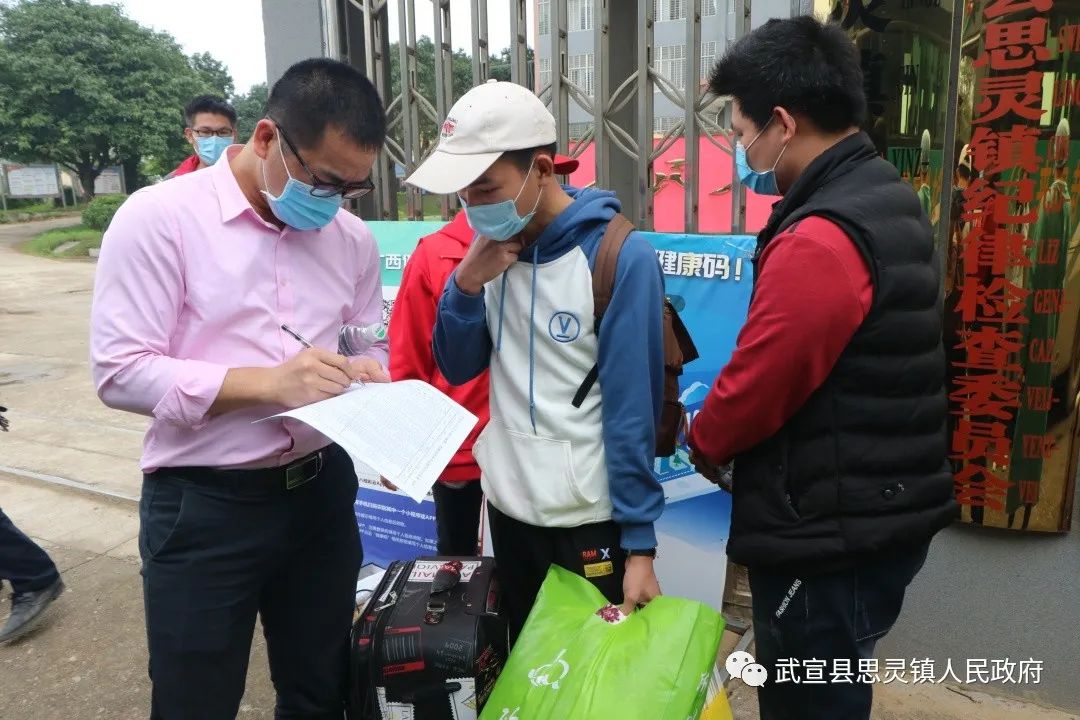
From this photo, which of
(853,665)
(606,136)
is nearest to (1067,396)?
(853,665)

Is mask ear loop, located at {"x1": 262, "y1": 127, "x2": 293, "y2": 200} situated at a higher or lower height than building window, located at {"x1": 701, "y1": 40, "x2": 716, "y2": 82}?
lower

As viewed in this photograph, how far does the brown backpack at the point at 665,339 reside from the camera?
1542mm

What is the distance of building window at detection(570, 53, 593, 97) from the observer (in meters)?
2.96

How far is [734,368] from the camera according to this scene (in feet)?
4.56

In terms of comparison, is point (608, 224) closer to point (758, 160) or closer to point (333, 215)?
point (758, 160)

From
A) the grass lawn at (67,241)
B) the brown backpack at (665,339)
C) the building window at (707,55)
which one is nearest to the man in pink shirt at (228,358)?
the brown backpack at (665,339)

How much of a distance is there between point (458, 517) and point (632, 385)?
1271 mm

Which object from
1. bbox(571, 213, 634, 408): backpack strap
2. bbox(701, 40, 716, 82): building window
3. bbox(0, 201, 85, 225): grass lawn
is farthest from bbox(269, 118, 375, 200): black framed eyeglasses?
bbox(0, 201, 85, 225): grass lawn

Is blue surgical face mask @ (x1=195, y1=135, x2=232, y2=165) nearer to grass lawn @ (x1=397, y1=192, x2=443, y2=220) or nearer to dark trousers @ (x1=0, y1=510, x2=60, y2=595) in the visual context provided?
grass lawn @ (x1=397, y1=192, x2=443, y2=220)

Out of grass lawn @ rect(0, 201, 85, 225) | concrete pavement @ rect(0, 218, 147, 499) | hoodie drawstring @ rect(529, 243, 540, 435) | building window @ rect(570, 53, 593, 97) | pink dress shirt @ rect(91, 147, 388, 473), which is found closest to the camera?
pink dress shirt @ rect(91, 147, 388, 473)

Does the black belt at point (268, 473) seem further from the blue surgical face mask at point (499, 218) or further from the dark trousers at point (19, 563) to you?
the dark trousers at point (19, 563)

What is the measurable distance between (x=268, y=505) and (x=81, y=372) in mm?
7255

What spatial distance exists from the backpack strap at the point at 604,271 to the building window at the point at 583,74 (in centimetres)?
155

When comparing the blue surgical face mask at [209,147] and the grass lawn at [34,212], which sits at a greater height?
the blue surgical face mask at [209,147]
